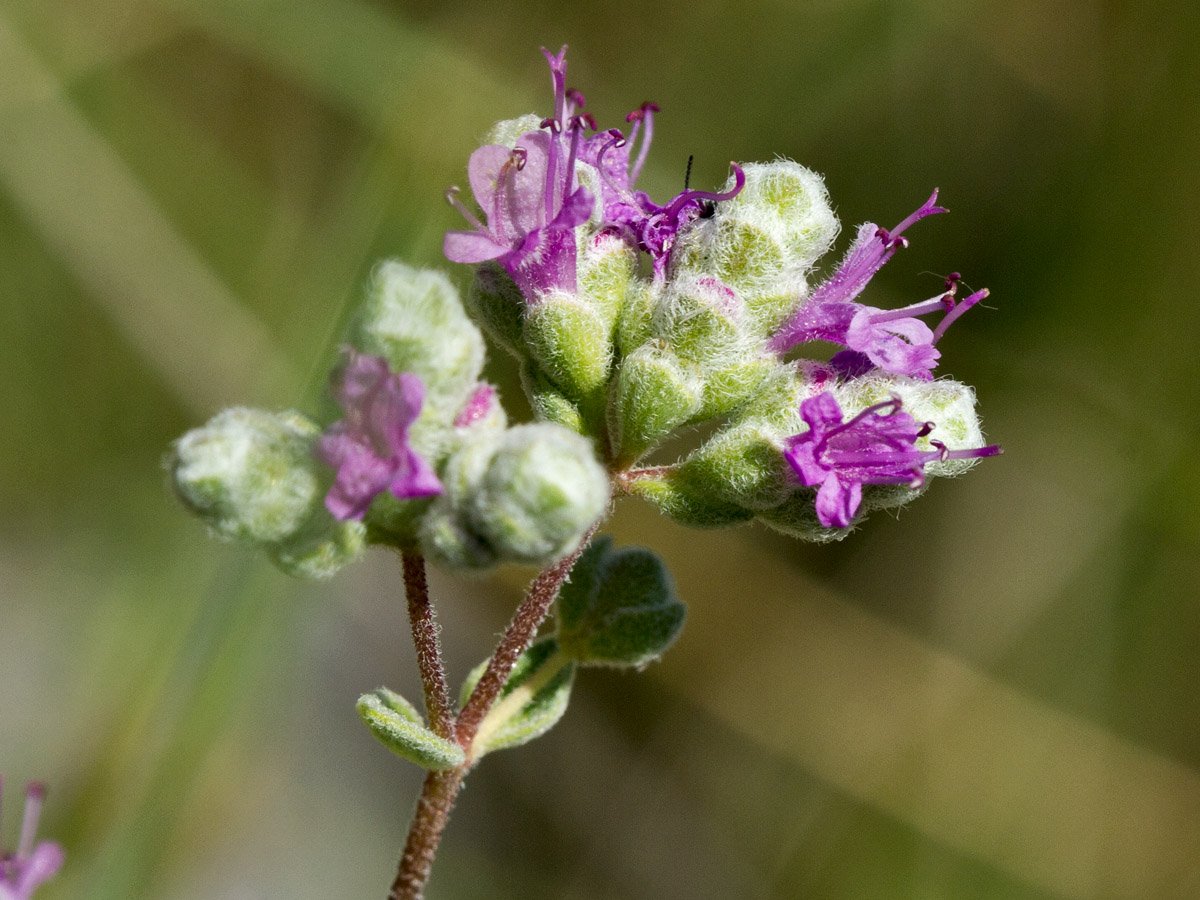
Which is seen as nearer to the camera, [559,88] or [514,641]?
[514,641]

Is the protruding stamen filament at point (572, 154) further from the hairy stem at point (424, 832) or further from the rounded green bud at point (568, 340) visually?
the hairy stem at point (424, 832)

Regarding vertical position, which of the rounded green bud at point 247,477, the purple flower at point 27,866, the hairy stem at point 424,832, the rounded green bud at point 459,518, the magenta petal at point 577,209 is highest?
the magenta petal at point 577,209

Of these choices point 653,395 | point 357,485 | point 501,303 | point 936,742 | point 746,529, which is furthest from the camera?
point 746,529

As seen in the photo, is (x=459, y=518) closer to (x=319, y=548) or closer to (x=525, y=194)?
(x=319, y=548)

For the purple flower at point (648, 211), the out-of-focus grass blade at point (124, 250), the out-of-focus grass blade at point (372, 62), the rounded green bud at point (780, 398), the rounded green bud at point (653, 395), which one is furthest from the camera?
the out-of-focus grass blade at point (124, 250)

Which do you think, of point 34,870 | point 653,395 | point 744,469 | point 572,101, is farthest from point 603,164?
point 34,870

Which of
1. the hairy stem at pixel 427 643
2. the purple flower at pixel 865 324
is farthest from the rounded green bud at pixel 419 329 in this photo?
the purple flower at pixel 865 324
